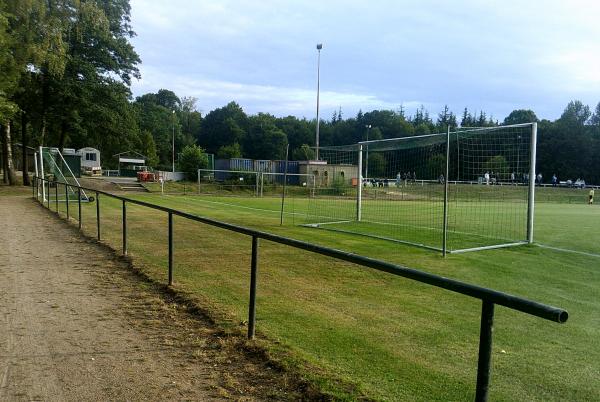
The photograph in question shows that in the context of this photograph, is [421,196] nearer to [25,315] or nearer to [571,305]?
[571,305]

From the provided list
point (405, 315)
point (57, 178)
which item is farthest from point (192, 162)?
point (405, 315)

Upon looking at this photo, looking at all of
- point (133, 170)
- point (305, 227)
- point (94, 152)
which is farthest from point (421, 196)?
point (94, 152)

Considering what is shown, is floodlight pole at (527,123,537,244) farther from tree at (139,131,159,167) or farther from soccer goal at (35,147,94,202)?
tree at (139,131,159,167)

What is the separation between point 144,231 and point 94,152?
7599cm

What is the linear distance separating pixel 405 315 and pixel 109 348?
329cm

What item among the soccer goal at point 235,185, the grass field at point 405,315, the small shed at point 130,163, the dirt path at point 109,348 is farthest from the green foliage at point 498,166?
the small shed at point 130,163

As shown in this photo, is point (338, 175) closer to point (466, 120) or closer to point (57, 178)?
point (57, 178)

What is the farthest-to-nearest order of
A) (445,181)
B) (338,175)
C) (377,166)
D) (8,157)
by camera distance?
(8,157)
(338,175)
(377,166)
(445,181)

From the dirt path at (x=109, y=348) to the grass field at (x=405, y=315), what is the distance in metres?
0.51

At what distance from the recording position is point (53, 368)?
4.11 meters

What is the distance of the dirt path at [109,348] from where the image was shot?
3.74 m

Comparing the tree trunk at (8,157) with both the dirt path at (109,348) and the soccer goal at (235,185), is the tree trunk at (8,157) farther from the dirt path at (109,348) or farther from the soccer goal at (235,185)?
the dirt path at (109,348)

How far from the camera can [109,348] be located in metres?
4.59

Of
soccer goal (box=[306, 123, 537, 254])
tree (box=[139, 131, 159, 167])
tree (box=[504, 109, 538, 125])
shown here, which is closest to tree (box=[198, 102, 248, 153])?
tree (box=[139, 131, 159, 167])
